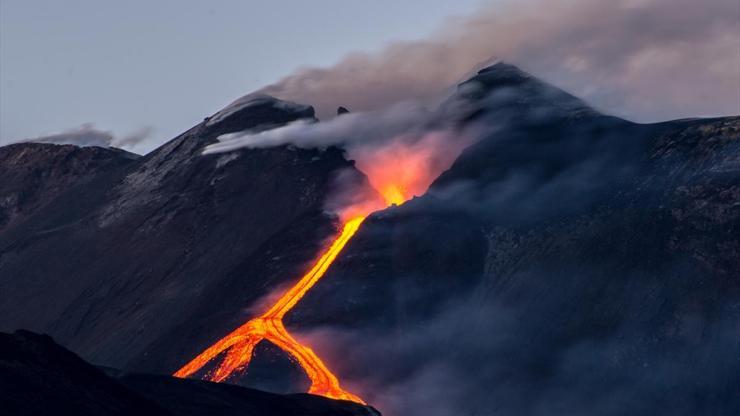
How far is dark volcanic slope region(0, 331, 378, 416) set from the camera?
191 ft

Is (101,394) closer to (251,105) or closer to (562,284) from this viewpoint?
(562,284)

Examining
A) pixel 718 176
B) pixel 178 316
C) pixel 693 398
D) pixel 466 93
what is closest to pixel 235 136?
pixel 466 93

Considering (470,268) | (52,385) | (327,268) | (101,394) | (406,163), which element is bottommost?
(101,394)

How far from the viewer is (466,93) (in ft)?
394

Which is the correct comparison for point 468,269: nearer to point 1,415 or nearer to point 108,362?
point 108,362

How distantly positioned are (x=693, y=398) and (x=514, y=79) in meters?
42.5

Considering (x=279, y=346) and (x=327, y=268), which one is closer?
(x=279, y=346)

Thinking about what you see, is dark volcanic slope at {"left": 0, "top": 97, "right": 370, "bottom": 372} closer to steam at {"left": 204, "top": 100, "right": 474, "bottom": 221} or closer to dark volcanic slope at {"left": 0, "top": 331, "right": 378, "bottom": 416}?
steam at {"left": 204, "top": 100, "right": 474, "bottom": 221}

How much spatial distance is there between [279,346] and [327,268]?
10.2 m

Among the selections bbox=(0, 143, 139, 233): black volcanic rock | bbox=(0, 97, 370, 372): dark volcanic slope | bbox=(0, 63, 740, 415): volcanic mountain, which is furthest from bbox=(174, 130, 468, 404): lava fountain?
bbox=(0, 143, 139, 233): black volcanic rock

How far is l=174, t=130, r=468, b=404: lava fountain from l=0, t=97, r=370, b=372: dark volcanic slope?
138 centimetres

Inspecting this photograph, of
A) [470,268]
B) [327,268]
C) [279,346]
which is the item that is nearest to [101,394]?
[279,346]

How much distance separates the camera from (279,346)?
290 ft

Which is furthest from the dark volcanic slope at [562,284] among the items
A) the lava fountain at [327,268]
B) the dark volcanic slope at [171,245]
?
the dark volcanic slope at [171,245]
